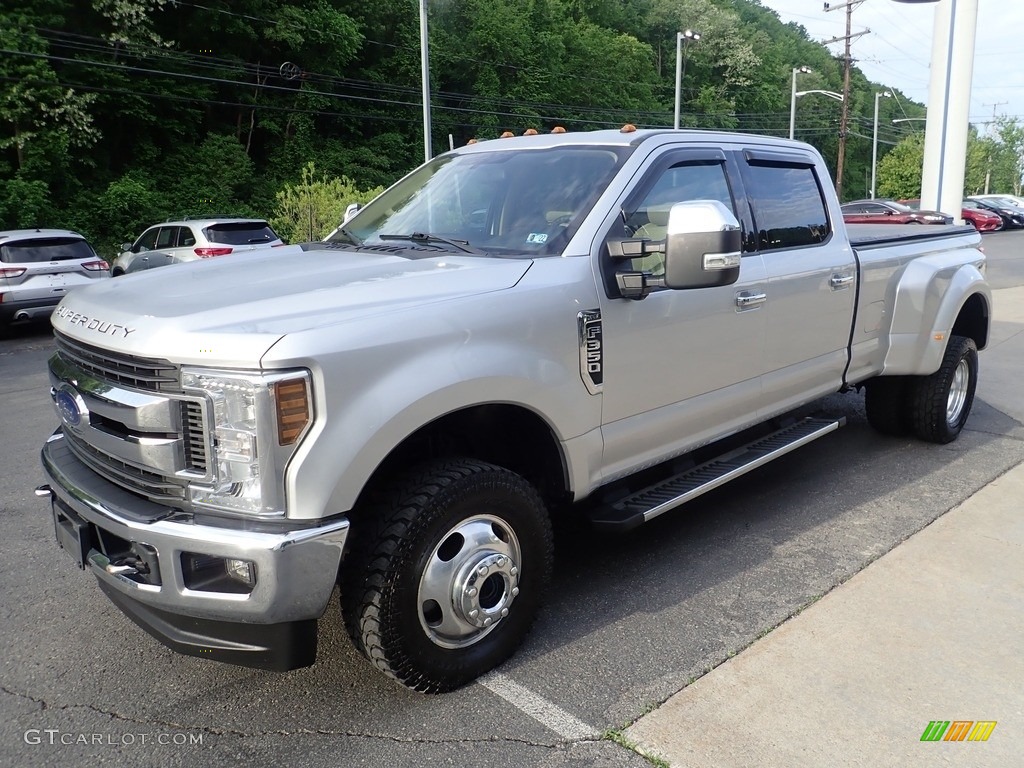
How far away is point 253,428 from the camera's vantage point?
7.84 ft

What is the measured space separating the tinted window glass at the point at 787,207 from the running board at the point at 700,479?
3.36 ft

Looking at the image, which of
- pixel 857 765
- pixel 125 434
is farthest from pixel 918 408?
pixel 125 434

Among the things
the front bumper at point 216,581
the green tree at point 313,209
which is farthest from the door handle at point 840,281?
the green tree at point 313,209

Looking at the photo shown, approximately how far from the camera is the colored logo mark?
2.73m

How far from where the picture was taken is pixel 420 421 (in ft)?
8.84

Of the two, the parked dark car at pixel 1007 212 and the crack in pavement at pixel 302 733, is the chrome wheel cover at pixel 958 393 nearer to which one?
the crack in pavement at pixel 302 733

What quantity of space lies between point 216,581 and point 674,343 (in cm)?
206

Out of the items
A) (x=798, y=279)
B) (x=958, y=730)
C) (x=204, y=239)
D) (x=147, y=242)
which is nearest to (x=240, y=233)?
(x=204, y=239)

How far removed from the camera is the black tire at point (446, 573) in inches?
106

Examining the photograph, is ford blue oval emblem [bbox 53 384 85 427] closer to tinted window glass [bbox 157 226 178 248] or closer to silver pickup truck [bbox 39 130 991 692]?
silver pickup truck [bbox 39 130 991 692]

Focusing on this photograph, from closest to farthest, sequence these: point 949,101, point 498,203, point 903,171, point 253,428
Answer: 1. point 253,428
2. point 498,203
3. point 949,101
4. point 903,171

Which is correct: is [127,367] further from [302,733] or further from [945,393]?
[945,393]

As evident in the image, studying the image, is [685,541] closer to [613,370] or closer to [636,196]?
[613,370]

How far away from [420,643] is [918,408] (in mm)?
4299
